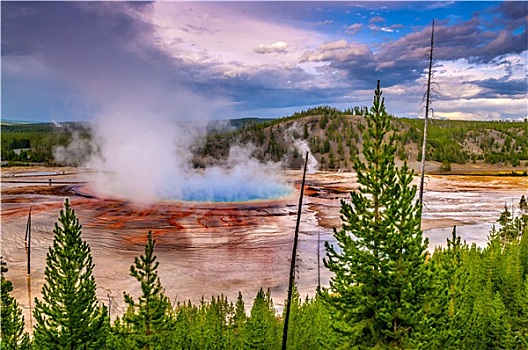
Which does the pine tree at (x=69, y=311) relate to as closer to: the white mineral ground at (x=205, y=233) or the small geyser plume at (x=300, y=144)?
the white mineral ground at (x=205, y=233)

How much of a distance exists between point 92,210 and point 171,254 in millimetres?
20644

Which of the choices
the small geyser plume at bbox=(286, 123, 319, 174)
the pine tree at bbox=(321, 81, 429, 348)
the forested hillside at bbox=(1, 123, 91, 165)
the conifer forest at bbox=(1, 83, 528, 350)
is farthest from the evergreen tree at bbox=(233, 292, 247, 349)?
the forested hillside at bbox=(1, 123, 91, 165)

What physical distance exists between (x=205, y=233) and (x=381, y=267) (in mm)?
35151

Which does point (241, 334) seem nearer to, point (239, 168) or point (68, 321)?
point (68, 321)

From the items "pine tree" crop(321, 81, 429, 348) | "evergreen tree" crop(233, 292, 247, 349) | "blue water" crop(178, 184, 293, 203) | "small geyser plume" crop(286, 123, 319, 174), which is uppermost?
"small geyser plume" crop(286, 123, 319, 174)

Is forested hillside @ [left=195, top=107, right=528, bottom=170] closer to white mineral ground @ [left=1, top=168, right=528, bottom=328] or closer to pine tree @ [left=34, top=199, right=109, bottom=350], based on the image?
white mineral ground @ [left=1, top=168, right=528, bottom=328]

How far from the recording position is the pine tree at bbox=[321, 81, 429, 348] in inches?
385

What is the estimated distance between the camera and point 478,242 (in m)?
42.8

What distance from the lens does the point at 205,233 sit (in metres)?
43.8

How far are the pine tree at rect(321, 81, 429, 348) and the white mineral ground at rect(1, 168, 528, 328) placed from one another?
31.0 ft

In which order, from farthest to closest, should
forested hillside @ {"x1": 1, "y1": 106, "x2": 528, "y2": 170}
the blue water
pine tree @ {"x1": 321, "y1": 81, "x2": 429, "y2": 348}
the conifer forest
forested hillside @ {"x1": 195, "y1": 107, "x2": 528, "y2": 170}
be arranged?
forested hillside @ {"x1": 195, "y1": 107, "x2": 528, "y2": 170}, forested hillside @ {"x1": 1, "y1": 106, "x2": 528, "y2": 170}, the blue water, the conifer forest, pine tree @ {"x1": 321, "y1": 81, "x2": 429, "y2": 348}

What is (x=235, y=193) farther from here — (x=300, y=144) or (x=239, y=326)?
(x=300, y=144)

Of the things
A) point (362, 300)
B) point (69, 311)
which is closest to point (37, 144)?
point (69, 311)

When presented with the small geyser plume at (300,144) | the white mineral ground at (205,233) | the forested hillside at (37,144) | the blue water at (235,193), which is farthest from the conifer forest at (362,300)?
the forested hillside at (37,144)
